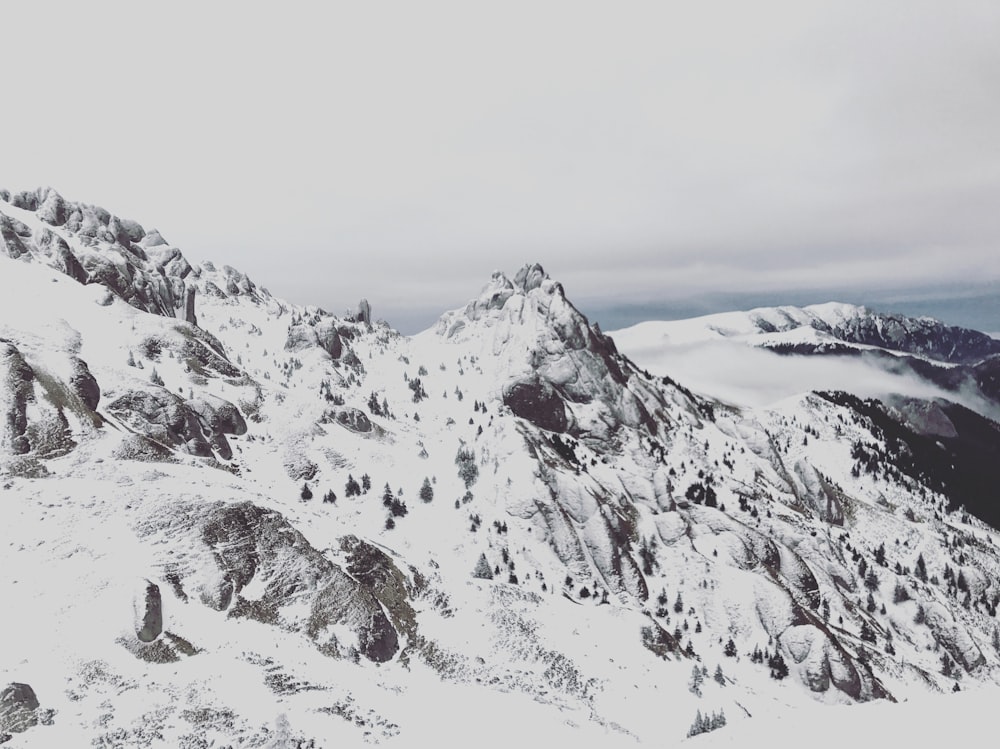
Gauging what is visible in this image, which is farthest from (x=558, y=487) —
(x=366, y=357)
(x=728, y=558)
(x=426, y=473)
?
(x=366, y=357)

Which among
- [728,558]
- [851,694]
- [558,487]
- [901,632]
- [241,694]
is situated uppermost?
[241,694]

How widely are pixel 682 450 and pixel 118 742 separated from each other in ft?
439

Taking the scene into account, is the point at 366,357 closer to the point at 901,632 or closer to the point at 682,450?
the point at 682,450

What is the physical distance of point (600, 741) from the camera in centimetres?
4144

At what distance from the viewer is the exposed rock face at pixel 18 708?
98.9 feet

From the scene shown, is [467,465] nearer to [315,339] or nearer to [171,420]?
[171,420]

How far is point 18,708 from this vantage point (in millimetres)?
30891

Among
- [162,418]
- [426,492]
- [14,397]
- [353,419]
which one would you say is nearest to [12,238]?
[162,418]

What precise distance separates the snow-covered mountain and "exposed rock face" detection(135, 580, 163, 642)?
0.23 metres

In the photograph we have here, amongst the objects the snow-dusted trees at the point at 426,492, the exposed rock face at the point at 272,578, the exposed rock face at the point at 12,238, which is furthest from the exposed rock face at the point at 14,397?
the exposed rock face at the point at 12,238

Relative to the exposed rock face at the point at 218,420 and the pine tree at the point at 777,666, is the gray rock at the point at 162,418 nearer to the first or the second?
the exposed rock face at the point at 218,420

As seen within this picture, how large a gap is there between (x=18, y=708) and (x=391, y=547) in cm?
3729

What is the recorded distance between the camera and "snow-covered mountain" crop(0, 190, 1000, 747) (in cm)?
3900

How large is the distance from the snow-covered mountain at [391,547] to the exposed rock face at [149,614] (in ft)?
0.74
